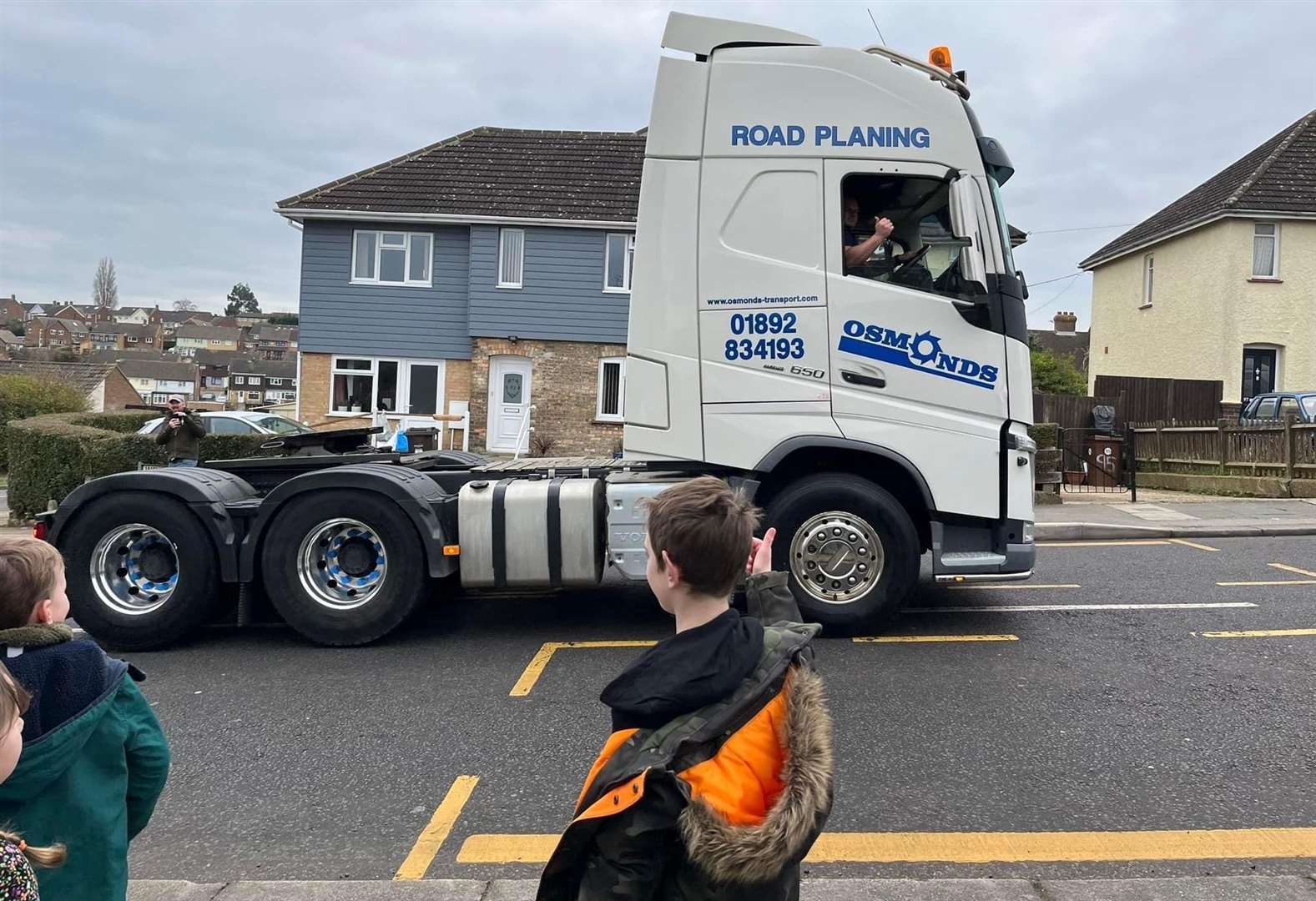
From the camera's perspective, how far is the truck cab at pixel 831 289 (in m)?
5.87

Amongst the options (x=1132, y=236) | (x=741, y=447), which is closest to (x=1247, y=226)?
(x=1132, y=236)

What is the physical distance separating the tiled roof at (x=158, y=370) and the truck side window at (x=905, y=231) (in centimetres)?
9403

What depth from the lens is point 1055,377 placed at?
39.9m

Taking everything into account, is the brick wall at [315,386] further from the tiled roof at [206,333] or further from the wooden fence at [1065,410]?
the tiled roof at [206,333]

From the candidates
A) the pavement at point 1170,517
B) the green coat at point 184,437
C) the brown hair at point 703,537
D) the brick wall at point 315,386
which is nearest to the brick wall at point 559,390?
the brick wall at point 315,386

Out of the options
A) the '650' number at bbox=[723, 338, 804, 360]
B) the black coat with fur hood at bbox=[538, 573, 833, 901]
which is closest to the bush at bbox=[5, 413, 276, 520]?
the '650' number at bbox=[723, 338, 804, 360]

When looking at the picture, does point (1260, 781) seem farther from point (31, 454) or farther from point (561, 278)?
point (561, 278)

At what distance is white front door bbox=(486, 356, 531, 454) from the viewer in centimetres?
2225

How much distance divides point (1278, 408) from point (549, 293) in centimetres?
1565

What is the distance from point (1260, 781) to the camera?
3906 millimetres

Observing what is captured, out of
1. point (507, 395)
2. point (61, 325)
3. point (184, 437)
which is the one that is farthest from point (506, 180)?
point (61, 325)

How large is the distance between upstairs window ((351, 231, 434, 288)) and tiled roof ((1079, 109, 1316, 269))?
774 inches

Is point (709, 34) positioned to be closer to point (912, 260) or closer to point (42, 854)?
point (912, 260)

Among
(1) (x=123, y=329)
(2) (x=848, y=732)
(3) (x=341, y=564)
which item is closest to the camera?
(2) (x=848, y=732)
